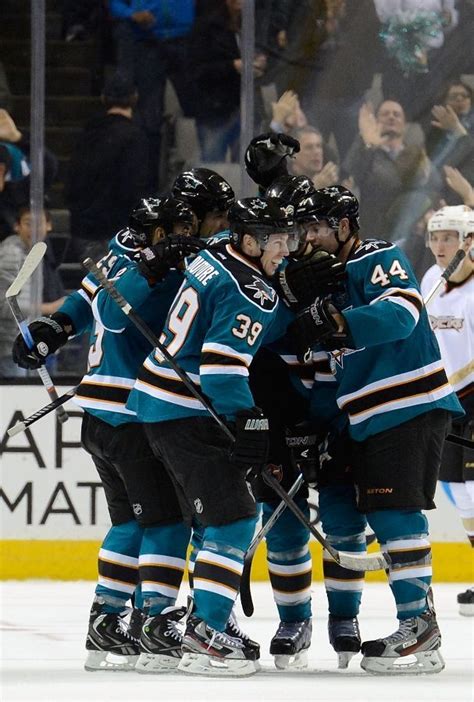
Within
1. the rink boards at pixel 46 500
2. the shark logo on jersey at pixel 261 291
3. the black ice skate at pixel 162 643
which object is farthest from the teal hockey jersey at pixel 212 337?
the rink boards at pixel 46 500

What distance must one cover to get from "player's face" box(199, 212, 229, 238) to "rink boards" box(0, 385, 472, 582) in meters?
2.14

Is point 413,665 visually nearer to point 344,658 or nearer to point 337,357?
point 344,658

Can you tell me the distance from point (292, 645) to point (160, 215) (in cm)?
114

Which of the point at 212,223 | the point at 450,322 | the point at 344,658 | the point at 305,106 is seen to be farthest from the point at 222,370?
the point at 305,106

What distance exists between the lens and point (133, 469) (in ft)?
14.8

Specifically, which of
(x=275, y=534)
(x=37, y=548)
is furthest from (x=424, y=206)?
(x=275, y=534)

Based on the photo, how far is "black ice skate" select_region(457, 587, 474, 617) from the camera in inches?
231

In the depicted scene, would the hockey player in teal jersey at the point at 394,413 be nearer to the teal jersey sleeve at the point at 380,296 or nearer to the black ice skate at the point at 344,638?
the teal jersey sleeve at the point at 380,296

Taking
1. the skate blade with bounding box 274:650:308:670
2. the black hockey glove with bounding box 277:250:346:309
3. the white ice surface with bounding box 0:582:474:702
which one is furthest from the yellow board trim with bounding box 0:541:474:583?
the black hockey glove with bounding box 277:250:346:309

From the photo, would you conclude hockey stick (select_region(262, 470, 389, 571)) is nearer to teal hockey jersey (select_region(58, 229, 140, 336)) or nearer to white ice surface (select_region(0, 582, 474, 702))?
white ice surface (select_region(0, 582, 474, 702))

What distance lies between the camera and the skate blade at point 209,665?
418 centimetres

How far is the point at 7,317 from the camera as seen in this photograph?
22.6ft

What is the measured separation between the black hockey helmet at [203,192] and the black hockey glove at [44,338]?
0.54 m

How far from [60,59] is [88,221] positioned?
0.65 metres
